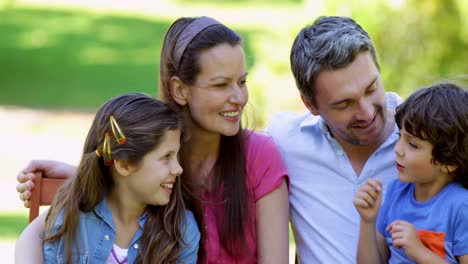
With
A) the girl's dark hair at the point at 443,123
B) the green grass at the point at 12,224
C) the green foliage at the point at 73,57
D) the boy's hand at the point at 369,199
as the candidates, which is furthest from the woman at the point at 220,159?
the green foliage at the point at 73,57

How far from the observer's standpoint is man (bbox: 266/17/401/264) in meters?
3.86

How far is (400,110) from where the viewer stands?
352 centimetres

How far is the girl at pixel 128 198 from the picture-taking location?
3.70 metres

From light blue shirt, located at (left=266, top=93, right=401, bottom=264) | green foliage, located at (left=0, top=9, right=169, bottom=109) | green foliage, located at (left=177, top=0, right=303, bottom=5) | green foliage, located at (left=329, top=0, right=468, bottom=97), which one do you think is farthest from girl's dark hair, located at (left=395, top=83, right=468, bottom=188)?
green foliage, located at (left=177, top=0, right=303, bottom=5)

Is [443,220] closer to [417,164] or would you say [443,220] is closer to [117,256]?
[417,164]

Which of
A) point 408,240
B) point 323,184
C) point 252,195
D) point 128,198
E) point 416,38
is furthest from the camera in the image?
point 416,38

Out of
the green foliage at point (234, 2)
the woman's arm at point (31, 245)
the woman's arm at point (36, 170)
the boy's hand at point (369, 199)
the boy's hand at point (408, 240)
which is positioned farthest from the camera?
the green foliage at point (234, 2)

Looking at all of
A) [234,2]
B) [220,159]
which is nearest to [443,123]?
[220,159]

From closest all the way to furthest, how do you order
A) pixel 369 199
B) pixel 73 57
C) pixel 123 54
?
pixel 369 199 → pixel 73 57 → pixel 123 54

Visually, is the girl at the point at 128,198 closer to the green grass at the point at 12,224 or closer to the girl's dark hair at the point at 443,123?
the girl's dark hair at the point at 443,123

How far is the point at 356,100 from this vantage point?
3848 mm

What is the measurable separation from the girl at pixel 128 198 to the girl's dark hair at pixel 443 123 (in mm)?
877

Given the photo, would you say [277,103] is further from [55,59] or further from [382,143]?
[55,59]

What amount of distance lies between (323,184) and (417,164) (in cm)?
67
